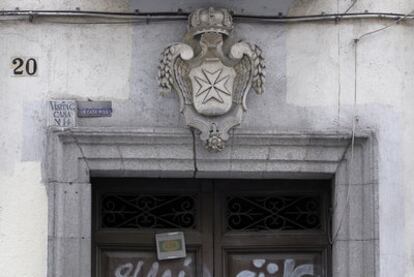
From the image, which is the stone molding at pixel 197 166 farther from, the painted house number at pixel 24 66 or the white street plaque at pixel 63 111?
the painted house number at pixel 24 66

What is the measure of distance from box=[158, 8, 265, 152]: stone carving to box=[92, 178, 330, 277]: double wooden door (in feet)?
1.97

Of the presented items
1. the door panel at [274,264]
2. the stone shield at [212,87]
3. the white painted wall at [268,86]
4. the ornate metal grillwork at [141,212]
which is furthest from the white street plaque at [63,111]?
the door panel at [274,264]

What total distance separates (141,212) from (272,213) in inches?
35.3

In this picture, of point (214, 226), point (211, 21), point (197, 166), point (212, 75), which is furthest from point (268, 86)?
point (214, 226)

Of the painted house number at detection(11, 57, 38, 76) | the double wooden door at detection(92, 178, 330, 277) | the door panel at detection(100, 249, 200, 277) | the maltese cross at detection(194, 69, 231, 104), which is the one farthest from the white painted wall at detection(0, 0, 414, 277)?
the door panel at detection(100, 249, 200, 277)

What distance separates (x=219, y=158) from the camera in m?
7.72

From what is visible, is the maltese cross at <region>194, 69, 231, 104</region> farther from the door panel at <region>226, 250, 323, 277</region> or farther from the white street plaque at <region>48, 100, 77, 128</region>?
the door panel at <region>226, 250, 323, 277</region>

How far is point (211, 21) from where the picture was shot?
24.8 ft

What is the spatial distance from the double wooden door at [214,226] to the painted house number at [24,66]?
888 mm

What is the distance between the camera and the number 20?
7727 millimetres

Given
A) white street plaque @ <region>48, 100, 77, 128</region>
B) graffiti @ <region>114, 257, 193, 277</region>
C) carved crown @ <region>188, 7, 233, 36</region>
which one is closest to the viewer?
carved crown @ <region>188, 7, 233, 36</region>

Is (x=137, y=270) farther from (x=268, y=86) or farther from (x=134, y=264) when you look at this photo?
(x=268, y=86)

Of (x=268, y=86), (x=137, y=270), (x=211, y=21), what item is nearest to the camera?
(x=211, y=21)

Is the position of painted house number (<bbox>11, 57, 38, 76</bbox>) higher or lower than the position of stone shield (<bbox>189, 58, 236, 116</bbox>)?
higher
